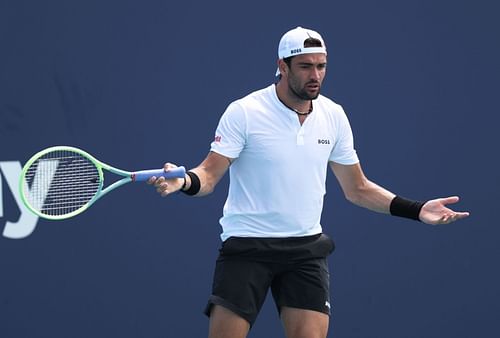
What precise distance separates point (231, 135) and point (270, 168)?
8.7 inches

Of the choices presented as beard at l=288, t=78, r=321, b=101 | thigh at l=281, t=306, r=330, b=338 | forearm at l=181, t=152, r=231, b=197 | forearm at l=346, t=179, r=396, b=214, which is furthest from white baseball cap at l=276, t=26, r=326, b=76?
thigh at l=281, t=306, r=330, b=338

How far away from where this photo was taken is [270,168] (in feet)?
17.4

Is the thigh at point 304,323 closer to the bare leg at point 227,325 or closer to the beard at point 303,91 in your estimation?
the bare leg at point 227,325

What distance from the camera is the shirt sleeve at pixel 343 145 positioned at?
18.2 ft

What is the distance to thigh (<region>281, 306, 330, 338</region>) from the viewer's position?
209 inches

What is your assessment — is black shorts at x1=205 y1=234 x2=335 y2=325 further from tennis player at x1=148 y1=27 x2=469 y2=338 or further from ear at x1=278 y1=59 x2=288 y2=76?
ear at x1=278 y1=59 x2=288 y2=76

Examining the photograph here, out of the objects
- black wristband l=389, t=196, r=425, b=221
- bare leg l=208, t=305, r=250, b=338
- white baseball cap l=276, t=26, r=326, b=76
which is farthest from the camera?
black wristband l=389, t=196, r=425, b=221

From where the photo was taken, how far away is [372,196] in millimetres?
5676

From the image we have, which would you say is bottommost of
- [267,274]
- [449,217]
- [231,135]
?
[267,274]

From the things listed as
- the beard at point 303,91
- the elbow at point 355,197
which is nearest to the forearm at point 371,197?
the elbow at point 355,197

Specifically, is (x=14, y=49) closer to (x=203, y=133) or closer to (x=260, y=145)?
(x=203, y=133)

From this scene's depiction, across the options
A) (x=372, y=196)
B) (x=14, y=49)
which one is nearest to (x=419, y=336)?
(x=372, y=196)

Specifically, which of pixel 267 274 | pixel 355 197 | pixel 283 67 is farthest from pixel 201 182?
pixel 355 197

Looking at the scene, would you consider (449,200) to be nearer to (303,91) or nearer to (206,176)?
(303,91)
